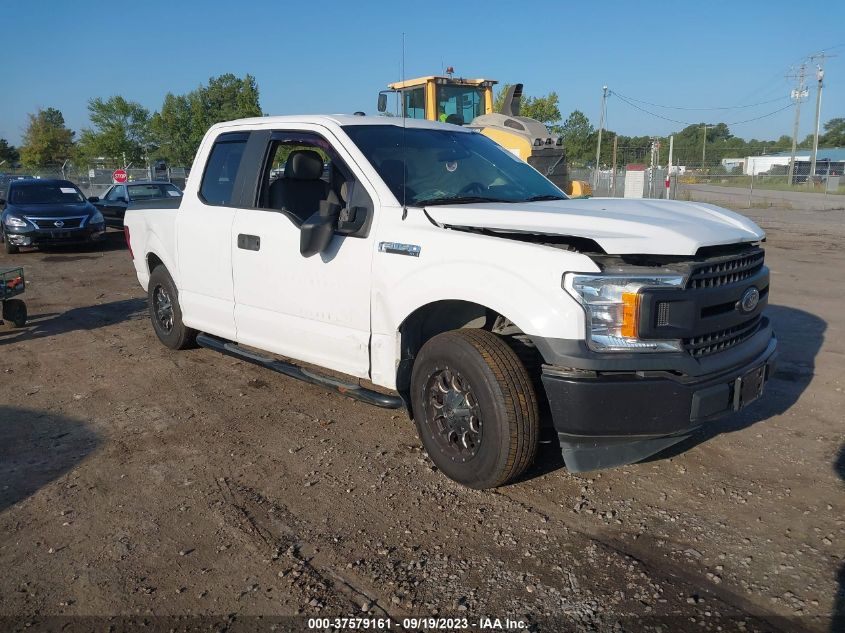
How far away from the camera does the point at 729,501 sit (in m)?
3.66

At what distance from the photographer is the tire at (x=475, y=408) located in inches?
135

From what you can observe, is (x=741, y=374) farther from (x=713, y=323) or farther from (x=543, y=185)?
(x=543, y=185)

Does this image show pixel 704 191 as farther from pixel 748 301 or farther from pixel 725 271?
pixel 725 271

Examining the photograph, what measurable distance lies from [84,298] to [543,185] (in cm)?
734

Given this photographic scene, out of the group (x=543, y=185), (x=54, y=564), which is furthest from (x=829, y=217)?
(x=54, y=564)

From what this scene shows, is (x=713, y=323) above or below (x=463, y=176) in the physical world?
below

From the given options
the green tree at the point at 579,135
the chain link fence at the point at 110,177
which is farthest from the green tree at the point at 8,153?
the green tree at the point at 579,135

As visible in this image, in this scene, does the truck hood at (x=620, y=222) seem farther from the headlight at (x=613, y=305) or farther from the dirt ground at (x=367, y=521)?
the dirt ground at (x=367, y=521)

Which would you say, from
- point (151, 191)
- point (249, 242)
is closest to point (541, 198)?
point (249, 242)

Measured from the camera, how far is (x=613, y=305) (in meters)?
3.21

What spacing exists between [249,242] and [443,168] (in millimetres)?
1473

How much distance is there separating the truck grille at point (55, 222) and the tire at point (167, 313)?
30.9 feet

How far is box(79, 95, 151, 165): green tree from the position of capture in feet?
181

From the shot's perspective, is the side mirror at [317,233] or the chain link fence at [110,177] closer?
the side mirror at [317,233]
